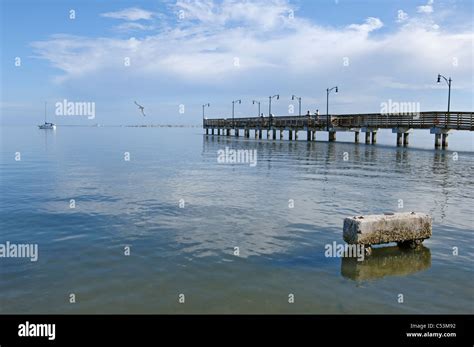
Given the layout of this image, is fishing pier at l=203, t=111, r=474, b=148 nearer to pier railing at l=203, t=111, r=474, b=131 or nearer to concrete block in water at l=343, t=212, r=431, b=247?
pier railing at l=203, t=111, r=474, b=131

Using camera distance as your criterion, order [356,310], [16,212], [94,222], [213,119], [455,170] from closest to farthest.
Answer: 1. [356,310]
2. [94,222]
3. [16,212]
4. [455,170]
5. [213,119]

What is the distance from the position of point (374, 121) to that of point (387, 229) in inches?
2159

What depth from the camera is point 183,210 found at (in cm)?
1472

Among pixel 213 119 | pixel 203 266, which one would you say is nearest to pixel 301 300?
pixel 203 266

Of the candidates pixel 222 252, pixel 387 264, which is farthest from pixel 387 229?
pixel 222 252

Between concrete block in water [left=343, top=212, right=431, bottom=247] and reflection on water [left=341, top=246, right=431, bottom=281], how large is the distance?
297 mm

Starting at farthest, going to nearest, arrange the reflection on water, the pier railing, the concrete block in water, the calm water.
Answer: the pier railing < the concrete block in water < the reflection on water < the calm water

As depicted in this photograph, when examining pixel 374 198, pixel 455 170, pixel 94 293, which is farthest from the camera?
pixel 455 170

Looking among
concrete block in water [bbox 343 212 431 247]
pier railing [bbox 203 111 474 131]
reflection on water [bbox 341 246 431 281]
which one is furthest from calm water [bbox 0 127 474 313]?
pier railing [bbox 203 111 474 131]

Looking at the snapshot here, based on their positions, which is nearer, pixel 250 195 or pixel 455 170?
pixel 250 195

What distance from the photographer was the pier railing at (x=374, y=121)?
49.3 meters

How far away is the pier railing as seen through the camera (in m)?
49.3
